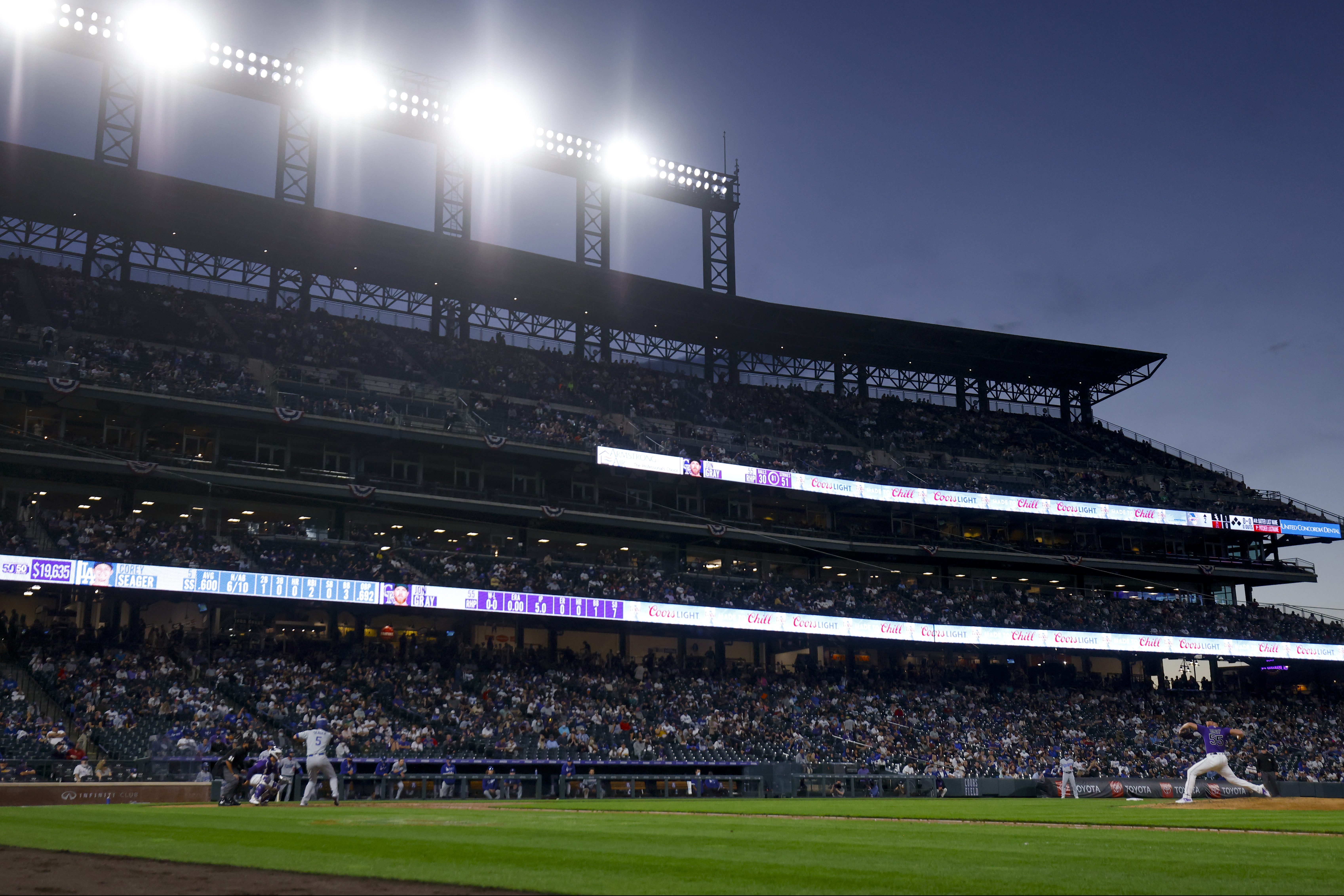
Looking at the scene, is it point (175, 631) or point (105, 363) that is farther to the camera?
point (105, 363)

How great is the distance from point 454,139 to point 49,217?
18.3 metres

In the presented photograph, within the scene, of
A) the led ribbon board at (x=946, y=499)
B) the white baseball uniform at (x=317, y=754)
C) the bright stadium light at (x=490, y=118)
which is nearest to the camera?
the white baseball uniform at (x=317, y=754)

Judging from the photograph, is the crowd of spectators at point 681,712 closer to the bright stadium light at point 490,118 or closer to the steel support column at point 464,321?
the steel support column at point 464,321

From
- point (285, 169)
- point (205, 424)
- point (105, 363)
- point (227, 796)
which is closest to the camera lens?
point (227, 796)

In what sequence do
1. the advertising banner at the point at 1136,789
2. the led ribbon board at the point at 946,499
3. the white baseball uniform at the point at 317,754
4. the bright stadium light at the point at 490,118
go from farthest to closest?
1. the bright stadium light at the point at 490,118
2. the led ribbon board at the point at 946,499
3. the advertising banner at the point at 1136,789
4. the white baseball uniform at the point at 317,754

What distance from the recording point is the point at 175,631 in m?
36.4

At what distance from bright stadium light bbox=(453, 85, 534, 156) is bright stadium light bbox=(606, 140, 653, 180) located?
4.80 m

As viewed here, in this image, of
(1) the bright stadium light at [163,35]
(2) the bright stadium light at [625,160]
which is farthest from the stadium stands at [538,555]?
(2) the bright stadium light at [625,160]

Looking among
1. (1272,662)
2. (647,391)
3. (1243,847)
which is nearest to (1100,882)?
(1243,847)

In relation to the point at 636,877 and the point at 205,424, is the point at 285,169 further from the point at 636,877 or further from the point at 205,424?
the point at 636,877

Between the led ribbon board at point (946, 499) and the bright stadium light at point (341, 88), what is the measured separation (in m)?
20.3

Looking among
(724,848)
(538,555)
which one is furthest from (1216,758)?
(538,555)

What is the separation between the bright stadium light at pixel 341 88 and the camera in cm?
4866

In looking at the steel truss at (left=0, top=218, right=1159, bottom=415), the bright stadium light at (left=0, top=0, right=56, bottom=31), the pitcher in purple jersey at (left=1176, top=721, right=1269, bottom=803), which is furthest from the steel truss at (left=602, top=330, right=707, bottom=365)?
the pitcher in purple jersey at (left=1176, top=721, right=1269, bottom=803)
